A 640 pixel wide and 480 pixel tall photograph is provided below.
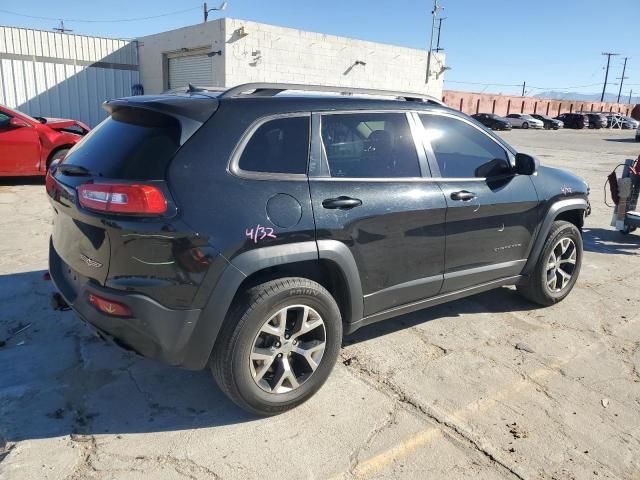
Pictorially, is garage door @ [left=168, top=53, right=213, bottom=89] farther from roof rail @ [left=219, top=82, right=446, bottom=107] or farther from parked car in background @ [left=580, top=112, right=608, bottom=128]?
parked car in background @ [left=580, top=112, right=608, bottom=128]

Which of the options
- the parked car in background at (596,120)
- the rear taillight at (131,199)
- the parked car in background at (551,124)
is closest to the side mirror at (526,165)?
the rear taillight at (131,199)

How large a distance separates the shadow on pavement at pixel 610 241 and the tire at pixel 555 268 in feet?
7.88

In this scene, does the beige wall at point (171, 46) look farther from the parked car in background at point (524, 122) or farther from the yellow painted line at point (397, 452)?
the parked car in background at point (524, 122)

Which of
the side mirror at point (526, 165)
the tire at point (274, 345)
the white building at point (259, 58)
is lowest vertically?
the tire at point (274, 345)

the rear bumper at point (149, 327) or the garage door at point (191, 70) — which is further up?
the garage door at point (191, 70)

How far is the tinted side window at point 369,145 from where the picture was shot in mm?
3199

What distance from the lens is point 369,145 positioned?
343 cm

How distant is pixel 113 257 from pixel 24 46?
17000 mm

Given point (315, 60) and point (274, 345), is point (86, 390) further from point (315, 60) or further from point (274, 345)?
point (315, 60)

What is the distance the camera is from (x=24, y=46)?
53.0ft

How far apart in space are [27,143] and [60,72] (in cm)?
946

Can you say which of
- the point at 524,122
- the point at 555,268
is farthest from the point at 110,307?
the point at 524,122

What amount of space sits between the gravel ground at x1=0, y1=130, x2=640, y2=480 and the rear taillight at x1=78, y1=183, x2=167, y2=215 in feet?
4.08

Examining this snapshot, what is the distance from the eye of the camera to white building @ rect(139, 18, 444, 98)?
1656 centimetres
